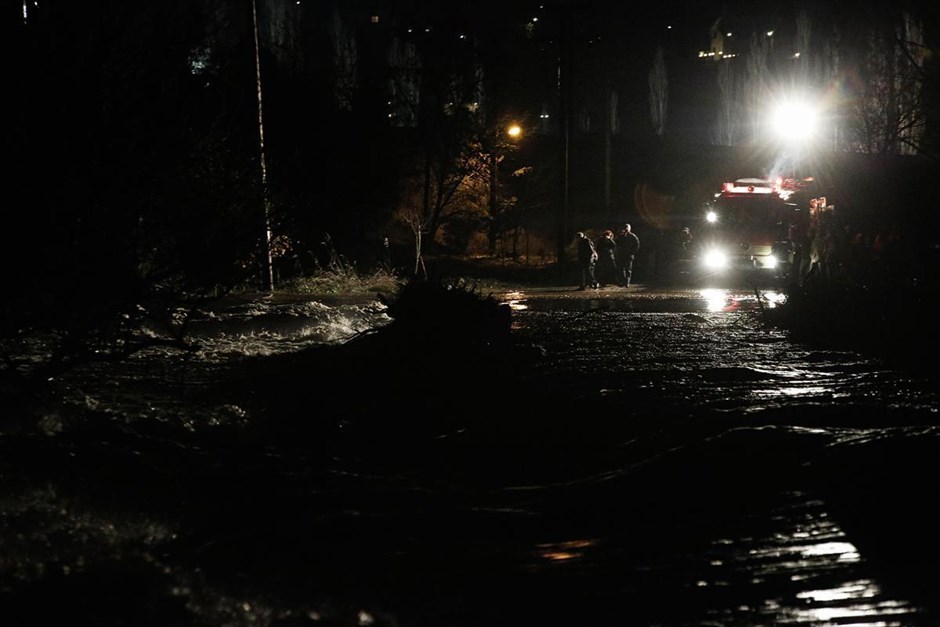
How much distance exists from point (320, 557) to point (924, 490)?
171 inches

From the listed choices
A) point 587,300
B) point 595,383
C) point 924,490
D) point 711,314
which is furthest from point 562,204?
point 924,490

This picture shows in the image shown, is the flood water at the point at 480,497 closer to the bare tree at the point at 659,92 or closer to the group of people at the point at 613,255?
the group of people at the point at 613,255

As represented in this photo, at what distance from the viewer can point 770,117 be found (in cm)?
9312

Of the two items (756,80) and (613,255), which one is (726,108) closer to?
(756,80)

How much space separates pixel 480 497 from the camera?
26.0 feet

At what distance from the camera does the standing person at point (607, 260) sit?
31.2 metres

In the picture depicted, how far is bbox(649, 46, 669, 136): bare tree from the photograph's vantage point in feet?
314

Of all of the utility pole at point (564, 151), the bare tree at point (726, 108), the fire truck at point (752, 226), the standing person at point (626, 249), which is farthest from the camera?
the bare tree at point (726, 108)

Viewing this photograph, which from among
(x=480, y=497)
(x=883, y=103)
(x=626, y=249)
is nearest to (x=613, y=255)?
(x=626, y=249)

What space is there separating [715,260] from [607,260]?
13.5 feet

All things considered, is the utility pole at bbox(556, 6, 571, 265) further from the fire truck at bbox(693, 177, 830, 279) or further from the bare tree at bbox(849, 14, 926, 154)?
the bare tree at bbox(849, 14, 926, 154)

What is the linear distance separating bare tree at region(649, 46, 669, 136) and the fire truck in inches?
2392

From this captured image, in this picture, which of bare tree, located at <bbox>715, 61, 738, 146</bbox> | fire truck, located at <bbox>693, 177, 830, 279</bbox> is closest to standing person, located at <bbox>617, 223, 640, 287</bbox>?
fire truck, located at <bbox>693, 177, 830, 279</bbox>

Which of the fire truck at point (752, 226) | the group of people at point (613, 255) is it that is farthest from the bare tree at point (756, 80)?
the group of people at point (613, 255)
